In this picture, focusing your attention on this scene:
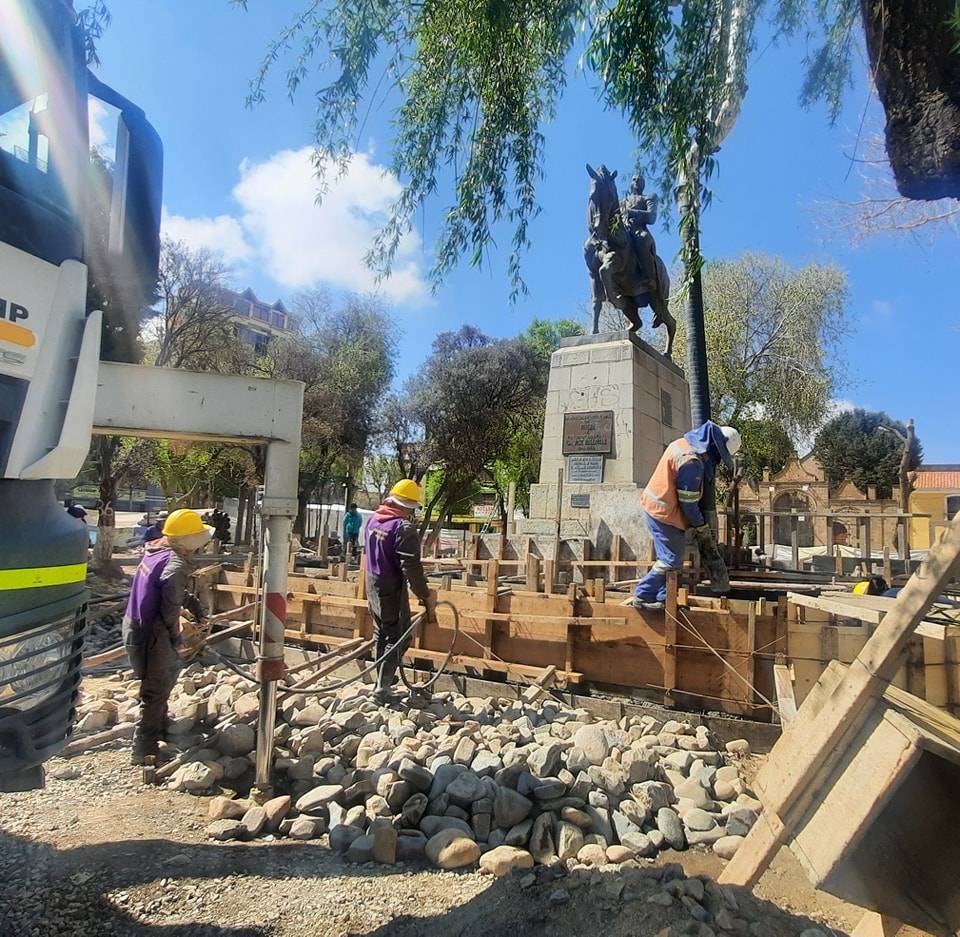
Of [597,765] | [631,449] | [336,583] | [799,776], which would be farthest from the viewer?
[631,449]

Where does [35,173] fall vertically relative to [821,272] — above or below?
below

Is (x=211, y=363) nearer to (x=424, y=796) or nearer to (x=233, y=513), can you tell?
(x=233, y=513)

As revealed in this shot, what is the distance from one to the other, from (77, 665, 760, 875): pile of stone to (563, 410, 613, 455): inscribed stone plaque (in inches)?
200

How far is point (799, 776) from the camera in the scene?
68.6 inches

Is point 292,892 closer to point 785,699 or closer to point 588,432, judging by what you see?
point 785,699

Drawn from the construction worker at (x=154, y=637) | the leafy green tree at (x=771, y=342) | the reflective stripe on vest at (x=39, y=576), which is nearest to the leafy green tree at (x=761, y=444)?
the leafy green tree at (x=771, y=342)

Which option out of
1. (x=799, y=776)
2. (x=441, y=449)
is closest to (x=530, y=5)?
(x=799, y=776)

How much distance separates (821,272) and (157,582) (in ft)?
90.8

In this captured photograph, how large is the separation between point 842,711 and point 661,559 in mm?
4719

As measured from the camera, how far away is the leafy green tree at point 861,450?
4075cm

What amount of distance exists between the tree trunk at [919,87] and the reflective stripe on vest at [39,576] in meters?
3.97

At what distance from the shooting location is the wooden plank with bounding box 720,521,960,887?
1.53m

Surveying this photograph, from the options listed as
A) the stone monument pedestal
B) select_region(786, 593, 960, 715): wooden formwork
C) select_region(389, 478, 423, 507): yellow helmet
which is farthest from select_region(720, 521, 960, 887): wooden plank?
the stone monument pedestal

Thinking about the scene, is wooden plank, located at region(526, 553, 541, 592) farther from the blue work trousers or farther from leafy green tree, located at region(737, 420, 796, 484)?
leafy green tree, located at region(737, 420, 796, 484)
